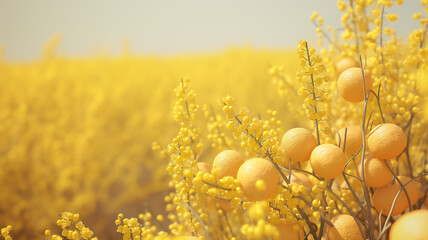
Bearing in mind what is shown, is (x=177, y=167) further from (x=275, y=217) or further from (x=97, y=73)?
(x=97, y=73)

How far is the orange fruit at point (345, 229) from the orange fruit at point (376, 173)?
0.18 ft

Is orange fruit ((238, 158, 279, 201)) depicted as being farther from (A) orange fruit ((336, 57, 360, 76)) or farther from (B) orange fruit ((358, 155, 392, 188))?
(A) orange fruit ((336, 57, 360, 76))

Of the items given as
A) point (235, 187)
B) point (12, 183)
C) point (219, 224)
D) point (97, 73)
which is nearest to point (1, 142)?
point (12, 183)

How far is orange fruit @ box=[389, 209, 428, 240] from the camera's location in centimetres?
30

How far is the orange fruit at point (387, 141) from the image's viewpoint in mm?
364

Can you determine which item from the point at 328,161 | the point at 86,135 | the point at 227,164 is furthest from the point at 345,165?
the point at 86,135

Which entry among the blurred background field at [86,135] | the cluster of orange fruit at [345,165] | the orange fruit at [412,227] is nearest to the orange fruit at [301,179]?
the cluster of orange fruit at [345,165]

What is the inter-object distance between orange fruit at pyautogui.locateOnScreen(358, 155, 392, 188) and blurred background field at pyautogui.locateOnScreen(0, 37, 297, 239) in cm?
50

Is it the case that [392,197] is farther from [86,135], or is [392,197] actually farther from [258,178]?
[86,135]

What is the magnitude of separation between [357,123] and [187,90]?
335mm

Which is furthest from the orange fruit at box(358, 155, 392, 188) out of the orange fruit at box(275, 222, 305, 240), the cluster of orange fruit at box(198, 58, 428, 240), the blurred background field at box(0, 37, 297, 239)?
the blurred background field at box(0, 37, 297, 239)

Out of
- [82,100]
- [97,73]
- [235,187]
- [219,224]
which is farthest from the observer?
[97,73]

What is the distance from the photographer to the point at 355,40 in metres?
0.55

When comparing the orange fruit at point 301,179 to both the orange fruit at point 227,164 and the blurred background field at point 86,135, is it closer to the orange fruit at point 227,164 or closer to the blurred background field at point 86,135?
the orange fruit at point 227,164
